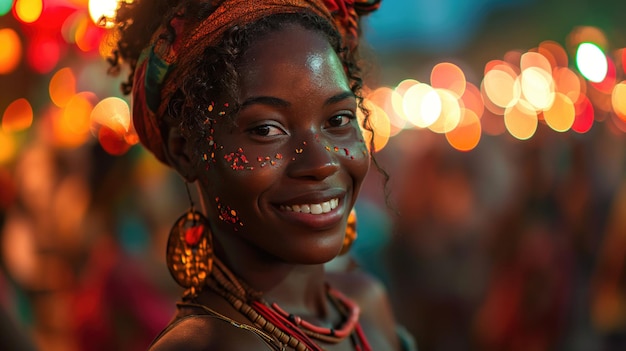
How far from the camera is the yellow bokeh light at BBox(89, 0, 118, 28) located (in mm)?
2160

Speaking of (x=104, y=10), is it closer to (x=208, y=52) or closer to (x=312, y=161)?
(x=208, y=52)

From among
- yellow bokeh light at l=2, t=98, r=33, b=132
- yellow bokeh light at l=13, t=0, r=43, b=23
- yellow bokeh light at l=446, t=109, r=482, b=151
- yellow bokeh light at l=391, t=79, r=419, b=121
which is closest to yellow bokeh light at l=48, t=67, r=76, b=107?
yellow bokeh light at l=2, t=98, r=33, b=132

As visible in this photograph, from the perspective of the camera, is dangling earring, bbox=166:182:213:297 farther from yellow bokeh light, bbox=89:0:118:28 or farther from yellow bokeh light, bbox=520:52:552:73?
yellow bokeh light, bbox=520:52:552:73

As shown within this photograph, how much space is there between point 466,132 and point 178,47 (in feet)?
22.3

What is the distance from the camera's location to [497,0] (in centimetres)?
1519

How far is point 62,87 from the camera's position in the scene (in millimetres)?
4828

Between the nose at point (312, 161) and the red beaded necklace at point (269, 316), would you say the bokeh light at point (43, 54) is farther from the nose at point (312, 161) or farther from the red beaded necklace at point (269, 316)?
the nose at point (312, 161)

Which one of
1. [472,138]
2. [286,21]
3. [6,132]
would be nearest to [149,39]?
[286,21]

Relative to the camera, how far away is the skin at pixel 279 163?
1.79 m

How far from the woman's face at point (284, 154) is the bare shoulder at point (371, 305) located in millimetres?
509

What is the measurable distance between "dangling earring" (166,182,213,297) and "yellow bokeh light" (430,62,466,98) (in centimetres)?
850

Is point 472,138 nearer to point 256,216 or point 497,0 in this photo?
point 256,216

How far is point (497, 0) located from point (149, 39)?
14.1 metres

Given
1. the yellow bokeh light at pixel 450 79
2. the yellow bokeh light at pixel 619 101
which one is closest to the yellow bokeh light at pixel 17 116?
the yellow bokeh light at pixel 619 101
